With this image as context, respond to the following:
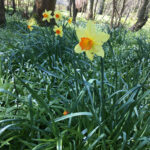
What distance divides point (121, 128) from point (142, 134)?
0.12 m

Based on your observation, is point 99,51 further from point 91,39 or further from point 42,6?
point 42,6

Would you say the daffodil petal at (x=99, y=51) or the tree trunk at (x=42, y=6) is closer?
the daffodil petal at (x=99, y=51)

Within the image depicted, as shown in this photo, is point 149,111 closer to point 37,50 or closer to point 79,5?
point 37,50

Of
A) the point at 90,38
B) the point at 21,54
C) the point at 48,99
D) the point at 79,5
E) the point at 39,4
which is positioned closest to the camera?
the point at 90,38

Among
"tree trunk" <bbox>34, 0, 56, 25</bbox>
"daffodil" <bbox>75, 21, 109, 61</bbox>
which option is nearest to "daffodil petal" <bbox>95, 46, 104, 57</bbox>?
"daffodil" <bbox>75, 21, 109, 61</bbox>

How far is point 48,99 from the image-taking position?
1.30 metres

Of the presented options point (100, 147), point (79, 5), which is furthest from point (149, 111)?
point (79, 5)

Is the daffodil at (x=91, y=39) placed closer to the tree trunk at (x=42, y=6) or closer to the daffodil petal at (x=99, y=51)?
the daffodil petal at (x=99, y=51)

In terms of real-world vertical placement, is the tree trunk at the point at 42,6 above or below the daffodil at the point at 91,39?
above

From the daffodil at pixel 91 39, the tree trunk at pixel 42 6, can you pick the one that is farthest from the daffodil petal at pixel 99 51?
the tree trunk at pixel 42 6

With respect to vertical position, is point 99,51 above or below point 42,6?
below

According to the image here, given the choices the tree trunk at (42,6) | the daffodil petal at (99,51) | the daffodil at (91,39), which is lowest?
the daffodil petal at (99,51)

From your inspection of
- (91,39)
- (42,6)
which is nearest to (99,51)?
(91,39)

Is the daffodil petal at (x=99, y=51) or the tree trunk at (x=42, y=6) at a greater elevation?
the tree trunk at (x=42, y=6)
